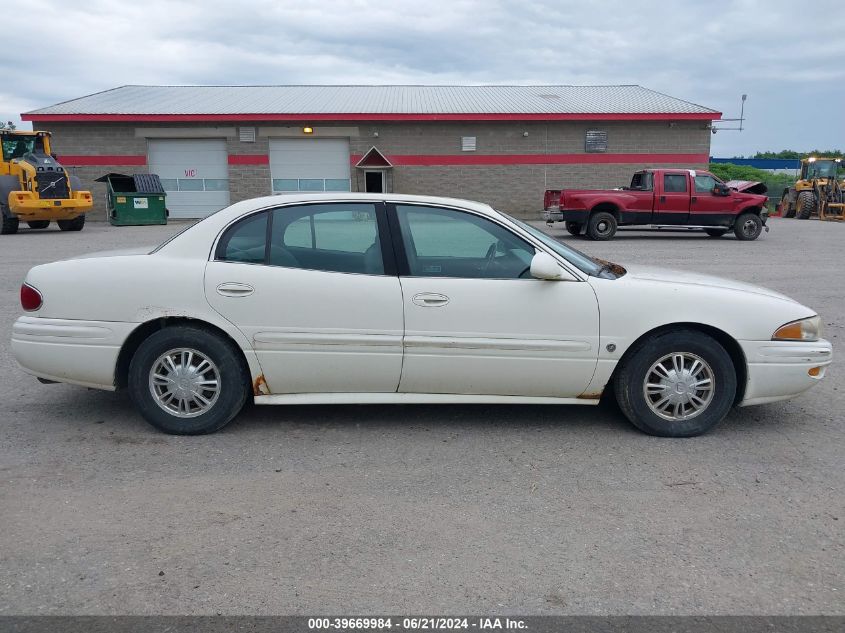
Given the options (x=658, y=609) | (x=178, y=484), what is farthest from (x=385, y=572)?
(x=178, y=484)

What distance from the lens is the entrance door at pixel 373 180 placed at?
2858cm

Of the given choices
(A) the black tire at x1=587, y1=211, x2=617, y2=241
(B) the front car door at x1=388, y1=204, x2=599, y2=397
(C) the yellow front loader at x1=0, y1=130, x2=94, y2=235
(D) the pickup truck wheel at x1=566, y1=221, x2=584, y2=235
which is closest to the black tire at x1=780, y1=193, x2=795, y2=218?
(D) the pickup truck wheel at x1=566, y1=221, x2=584, y2=235

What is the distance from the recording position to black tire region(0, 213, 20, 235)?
789 inches

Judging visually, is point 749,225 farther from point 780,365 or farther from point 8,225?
point 8,225

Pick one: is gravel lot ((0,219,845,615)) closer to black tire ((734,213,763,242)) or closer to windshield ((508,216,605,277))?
windshield ((508,216,605,277))

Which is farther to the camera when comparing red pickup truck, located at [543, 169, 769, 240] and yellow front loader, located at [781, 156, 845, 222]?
yellow front loader, located at [781, 156, 845, 222]

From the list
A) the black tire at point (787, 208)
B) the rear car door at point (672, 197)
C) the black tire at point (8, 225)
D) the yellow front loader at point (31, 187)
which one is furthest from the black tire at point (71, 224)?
the black tire at point (787, 208)

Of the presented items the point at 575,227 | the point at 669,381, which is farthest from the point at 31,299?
the point at 575,227

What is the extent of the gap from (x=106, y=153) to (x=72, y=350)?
1048 inches

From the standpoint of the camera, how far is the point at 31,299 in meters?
4.41

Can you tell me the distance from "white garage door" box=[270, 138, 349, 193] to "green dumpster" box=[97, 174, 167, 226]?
5121 millimetres

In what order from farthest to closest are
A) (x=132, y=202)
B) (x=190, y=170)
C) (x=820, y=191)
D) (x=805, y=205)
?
(x=805, y=205)
(x=820, y=191)
(x=190, y=170)
(x=132, y=202)

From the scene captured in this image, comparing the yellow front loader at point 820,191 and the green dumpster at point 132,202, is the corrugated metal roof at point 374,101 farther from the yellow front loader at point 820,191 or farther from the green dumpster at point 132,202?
the yellow front loader at point 820,191

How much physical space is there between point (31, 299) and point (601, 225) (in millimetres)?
16132
